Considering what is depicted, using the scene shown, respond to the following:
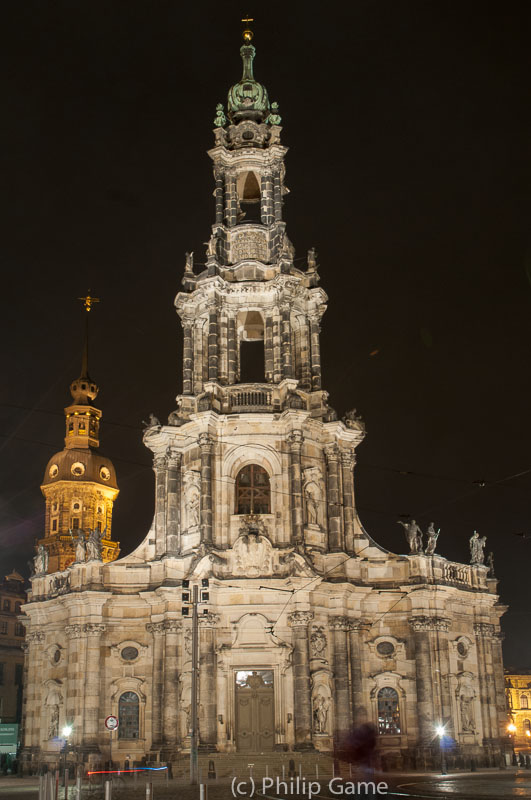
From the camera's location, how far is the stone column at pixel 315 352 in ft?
165

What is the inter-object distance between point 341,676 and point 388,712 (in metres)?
3.63

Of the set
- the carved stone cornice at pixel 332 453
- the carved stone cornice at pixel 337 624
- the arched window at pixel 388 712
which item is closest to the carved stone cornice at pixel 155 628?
the carved stone cornice at pixel 337 624

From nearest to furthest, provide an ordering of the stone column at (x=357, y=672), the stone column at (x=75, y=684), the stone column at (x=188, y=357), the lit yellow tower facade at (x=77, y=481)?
the stone column at (x=75, y=684), the stone column at (x=357, y=672), the stone column at (x=188, y=357), the lit yellow tower facade at (x=77, y=481)

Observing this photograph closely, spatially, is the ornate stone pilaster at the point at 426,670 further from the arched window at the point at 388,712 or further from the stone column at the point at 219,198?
the stone column at the point at 219,198

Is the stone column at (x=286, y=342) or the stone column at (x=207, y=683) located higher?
the stone column at (x=286, y=342)

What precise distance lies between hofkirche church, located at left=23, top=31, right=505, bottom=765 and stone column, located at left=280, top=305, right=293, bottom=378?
0.11 meters

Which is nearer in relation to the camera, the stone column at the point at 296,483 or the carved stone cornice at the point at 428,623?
the stone column at the point at 296,483

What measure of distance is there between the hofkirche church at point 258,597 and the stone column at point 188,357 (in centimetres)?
9

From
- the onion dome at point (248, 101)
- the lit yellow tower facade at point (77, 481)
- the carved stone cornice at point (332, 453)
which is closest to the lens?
the carved stone cornice at point (332, 453)

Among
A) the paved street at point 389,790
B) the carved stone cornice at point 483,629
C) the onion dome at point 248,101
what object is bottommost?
the paved street at point 389,790

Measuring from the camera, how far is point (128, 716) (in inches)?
1778

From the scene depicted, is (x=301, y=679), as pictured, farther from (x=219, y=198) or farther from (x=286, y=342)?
(x=219, y=198)

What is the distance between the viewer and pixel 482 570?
5188 centimetres

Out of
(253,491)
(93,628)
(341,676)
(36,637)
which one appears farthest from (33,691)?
(341,676)
